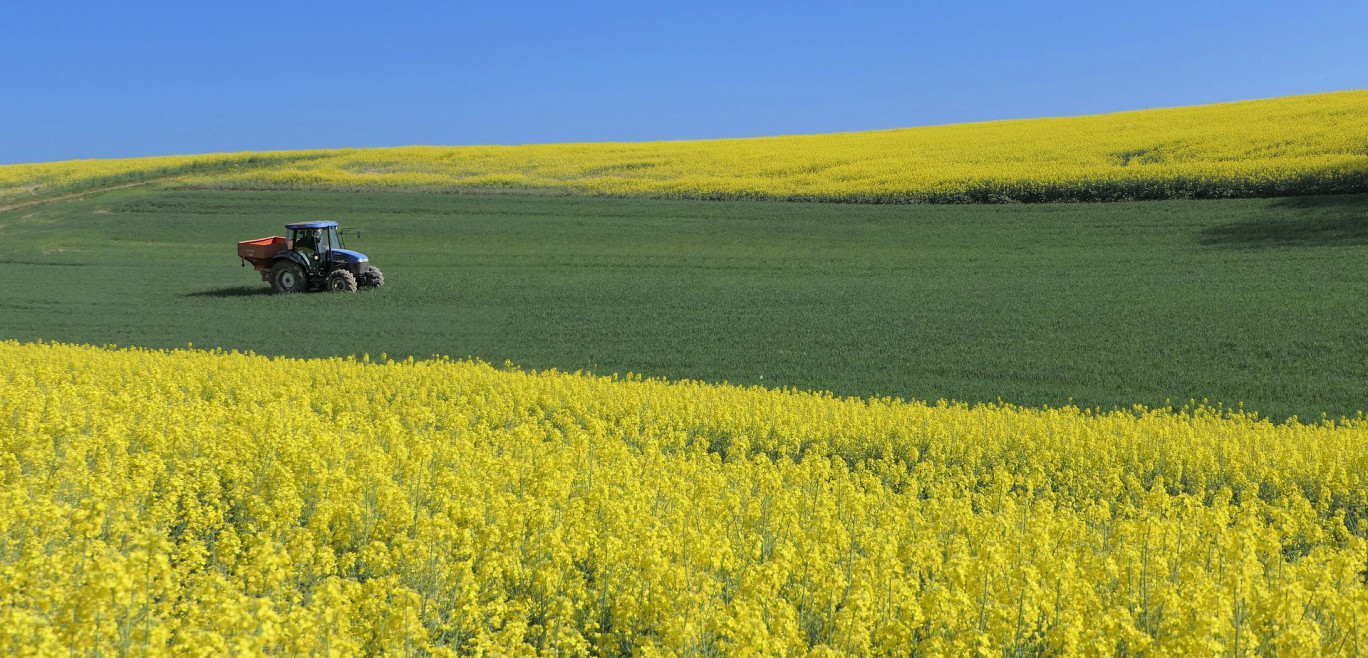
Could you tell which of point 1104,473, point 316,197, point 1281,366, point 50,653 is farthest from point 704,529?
point 316,197

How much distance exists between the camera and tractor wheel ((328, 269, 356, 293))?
27.2m

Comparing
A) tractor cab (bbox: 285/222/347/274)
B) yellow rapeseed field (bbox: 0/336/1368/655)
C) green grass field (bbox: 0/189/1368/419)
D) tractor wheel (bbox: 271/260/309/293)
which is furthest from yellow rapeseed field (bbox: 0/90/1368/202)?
yellow rapeseed field (bbox: 0/336/1368/655)

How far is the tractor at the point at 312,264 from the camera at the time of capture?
27.4 m

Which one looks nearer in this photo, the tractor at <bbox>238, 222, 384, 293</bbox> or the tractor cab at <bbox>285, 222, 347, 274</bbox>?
the tractor at <bbox>238, 222, 384, 293</bbox>

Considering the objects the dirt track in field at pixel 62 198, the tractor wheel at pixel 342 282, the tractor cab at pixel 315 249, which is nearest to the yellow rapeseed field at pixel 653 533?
the tractor wheel at pixel 342 282

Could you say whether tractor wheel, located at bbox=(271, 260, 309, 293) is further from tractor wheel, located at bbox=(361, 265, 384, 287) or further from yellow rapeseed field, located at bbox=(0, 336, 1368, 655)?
yellow rapeseed field, located at bbox=(0, 336, 1368, 655)

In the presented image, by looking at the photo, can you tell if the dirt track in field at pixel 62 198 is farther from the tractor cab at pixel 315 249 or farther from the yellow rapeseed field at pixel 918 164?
the tractor cab at pixel 315 249

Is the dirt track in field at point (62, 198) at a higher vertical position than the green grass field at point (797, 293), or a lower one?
higher

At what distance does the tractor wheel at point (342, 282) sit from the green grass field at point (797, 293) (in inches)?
19.3

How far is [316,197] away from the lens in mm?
47188

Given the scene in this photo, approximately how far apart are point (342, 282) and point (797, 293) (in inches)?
493

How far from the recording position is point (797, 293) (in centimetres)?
2622

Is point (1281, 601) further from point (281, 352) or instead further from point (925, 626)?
point (281, 352)

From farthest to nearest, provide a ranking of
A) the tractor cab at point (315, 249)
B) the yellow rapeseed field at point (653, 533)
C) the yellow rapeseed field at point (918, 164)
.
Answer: the yellow rapeseed field at point (918, 164), the tractor cab at point (315, 249), the yellow rapeseed field at point (653, 533)
